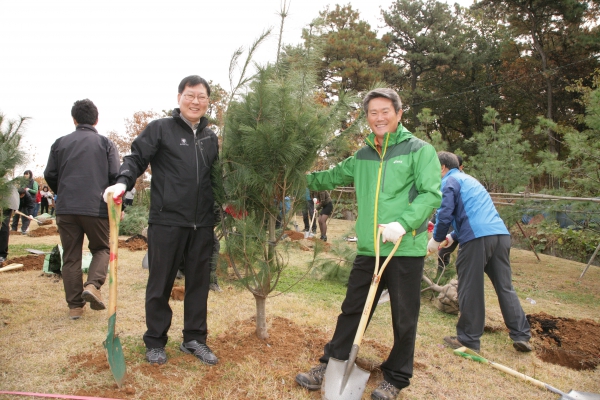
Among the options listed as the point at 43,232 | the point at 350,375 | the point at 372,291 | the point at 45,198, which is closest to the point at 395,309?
the point at 372,291

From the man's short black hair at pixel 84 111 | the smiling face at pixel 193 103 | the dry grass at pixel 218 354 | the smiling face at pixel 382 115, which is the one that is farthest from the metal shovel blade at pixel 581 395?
the man's short black hair at pixel 84 111

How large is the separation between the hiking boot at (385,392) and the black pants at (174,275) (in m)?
1.29

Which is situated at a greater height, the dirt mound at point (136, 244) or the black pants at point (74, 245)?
the black pants at point (74, 245)

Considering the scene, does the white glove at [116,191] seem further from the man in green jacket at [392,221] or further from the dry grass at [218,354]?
the man in green jacket at [392,221]

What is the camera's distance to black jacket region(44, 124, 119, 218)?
3.91 metres

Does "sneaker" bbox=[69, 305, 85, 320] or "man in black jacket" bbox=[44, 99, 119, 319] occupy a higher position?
"man in black jacket" bbox=[44, 99, 119, 319]

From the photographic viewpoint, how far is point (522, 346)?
387 centimetres

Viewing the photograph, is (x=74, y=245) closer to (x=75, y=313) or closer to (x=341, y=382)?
(x=75, y=313)

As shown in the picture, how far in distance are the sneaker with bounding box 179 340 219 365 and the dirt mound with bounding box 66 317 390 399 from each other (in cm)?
4

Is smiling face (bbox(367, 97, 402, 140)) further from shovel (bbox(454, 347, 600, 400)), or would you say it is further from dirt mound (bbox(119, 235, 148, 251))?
dirt mound (bbox(119, 235, 148, 251))

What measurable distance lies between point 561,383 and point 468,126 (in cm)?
2658

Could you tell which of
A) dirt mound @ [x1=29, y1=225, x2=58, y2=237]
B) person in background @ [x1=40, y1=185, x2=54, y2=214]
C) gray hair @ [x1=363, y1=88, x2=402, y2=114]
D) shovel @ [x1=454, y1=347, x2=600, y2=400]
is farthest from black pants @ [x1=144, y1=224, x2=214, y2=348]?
person in background @ [x1=40, y1=185, x2=54, y2=214]

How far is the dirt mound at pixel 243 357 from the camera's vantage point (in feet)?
8.92

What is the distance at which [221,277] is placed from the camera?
3.21 m
